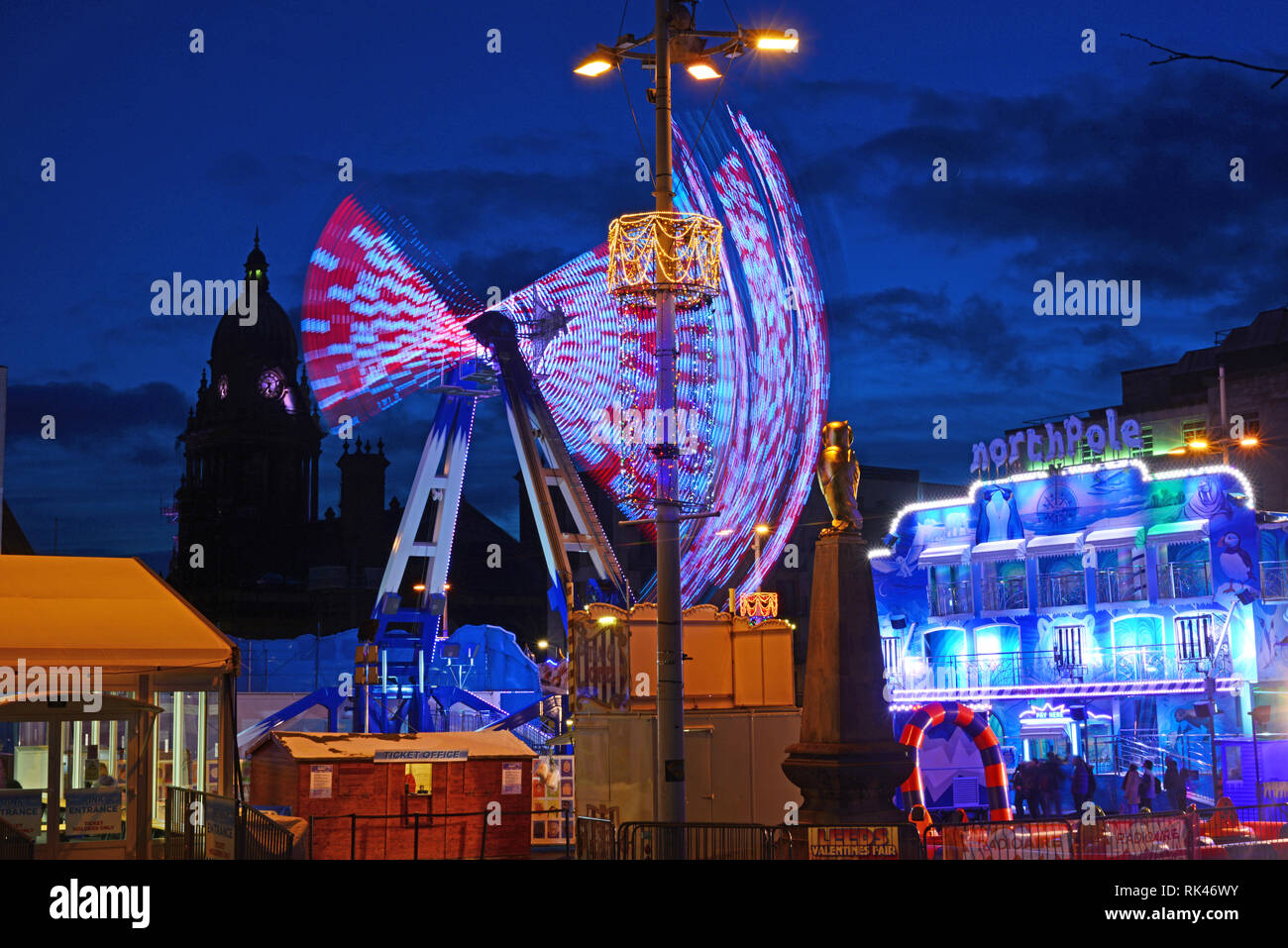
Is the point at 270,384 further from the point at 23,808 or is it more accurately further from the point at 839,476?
the point at 839,476

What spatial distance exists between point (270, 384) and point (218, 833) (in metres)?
111

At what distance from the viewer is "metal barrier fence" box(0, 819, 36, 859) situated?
17219 mm

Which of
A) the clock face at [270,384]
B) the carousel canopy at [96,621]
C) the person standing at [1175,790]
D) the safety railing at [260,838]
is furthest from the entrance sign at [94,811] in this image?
the clock face at [270,384]

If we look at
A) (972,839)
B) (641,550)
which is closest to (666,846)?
(972,839)

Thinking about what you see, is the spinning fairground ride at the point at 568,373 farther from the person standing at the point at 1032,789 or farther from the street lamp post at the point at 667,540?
the street lamp post at the point at 667,540

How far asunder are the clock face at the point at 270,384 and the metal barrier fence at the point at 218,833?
107271 mm

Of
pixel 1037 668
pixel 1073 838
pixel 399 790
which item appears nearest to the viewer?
pixel 1073 838

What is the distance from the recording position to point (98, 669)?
61.4 feet

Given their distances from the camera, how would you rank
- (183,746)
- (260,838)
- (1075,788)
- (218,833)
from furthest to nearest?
(1075,788), (183,746), (218,833), (260,838)

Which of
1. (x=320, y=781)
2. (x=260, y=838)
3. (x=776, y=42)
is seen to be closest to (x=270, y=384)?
(x=320, y=781)

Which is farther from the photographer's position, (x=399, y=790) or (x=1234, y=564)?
(x=1234, y=564)
